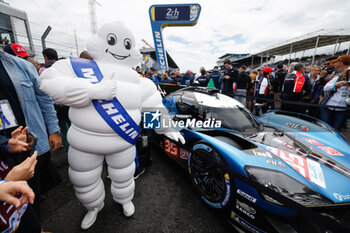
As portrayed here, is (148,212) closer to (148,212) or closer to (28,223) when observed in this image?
(148,212)

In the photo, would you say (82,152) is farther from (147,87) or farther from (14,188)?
(147,87)

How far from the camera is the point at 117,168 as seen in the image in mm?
1429

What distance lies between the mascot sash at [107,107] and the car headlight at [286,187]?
3.57ft

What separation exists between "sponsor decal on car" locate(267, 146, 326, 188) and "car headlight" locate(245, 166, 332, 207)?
13cm

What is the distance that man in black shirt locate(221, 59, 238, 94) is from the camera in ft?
15.6

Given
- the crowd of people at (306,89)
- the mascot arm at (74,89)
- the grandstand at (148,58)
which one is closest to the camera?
the mascot arm at (74,89)

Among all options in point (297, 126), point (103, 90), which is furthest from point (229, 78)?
point (103, 90)

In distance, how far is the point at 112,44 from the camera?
4.03 feet

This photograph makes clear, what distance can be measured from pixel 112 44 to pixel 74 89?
48cm

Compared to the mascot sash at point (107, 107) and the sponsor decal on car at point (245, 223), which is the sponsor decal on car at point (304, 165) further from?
the mascot sash at point (107, 107)

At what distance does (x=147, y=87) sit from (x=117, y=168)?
0.83m

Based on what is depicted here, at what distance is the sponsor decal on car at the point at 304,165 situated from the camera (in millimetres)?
1233

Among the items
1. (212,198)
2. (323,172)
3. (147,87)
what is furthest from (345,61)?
(147,87)

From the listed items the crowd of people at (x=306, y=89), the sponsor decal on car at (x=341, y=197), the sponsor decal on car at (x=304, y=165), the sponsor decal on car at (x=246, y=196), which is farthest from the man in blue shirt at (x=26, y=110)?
the crowd of people at (x=306, y=89)
